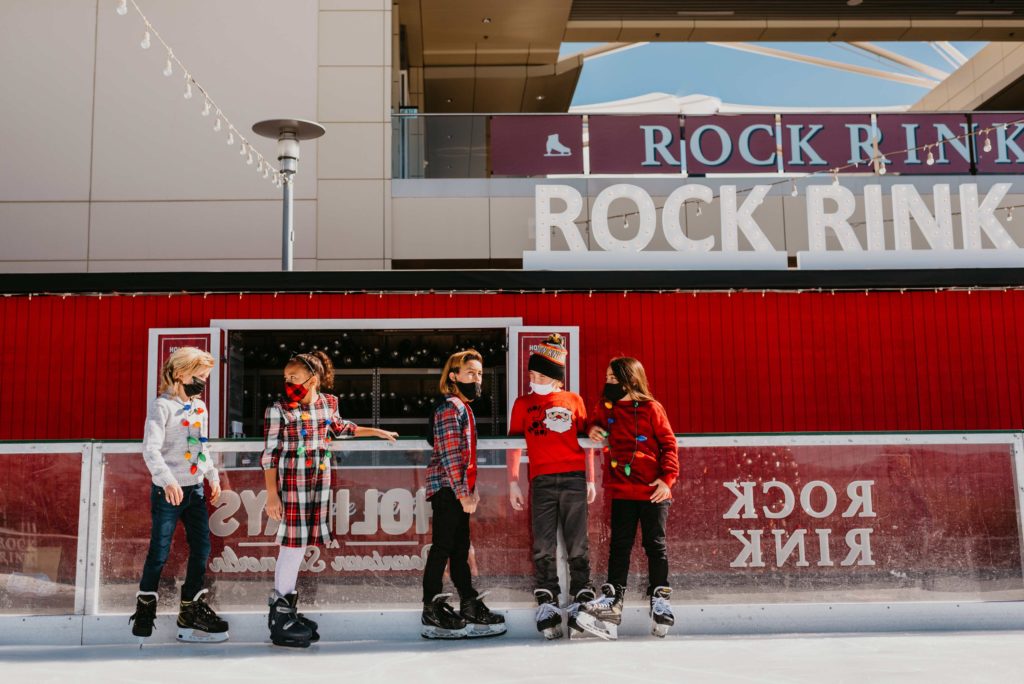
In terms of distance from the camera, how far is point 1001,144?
1277cm

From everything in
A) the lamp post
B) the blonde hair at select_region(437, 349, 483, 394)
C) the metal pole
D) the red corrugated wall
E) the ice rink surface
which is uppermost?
the lamp post

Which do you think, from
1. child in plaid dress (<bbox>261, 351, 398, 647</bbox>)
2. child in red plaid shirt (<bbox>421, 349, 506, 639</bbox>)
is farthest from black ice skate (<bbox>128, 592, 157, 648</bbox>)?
child in red plaid shirt (<bbox>421, 349, 506, 639</bbox>)

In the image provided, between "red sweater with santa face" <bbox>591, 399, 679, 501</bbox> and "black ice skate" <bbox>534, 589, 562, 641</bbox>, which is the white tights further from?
"red sweater with santa face" <bbox>591, 399, 679, 501</bbox>

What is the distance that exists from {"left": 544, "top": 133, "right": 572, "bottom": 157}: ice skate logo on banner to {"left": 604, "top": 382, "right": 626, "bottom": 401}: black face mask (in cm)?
753

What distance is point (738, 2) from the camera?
53.3ft

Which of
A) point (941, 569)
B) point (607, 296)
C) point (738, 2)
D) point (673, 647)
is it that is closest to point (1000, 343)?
point (607, 296)

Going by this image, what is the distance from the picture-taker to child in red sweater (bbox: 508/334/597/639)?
5.45 meters

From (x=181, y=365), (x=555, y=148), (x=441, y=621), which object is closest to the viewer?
(x=181, y=365)

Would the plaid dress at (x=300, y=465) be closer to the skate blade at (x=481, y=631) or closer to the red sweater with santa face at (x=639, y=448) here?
the skate blade at (x=481, y=631)

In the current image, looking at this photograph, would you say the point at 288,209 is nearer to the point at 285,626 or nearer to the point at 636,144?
the point at 636,144

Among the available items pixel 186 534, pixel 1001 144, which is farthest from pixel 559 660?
pixel 1001 144

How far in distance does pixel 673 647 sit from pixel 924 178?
9.83m

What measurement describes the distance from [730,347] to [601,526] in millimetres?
4828

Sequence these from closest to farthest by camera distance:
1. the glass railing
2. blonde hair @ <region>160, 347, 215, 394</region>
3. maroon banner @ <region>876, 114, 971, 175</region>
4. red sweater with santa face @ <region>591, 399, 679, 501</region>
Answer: blonde hair @ <region>160, 347, 215, 394</region>, red sweater with santa face @ <region>591, 399, 679, 501</region>, the glass railing, maroon banner @ <region>876, 114, 971, 175</region>
